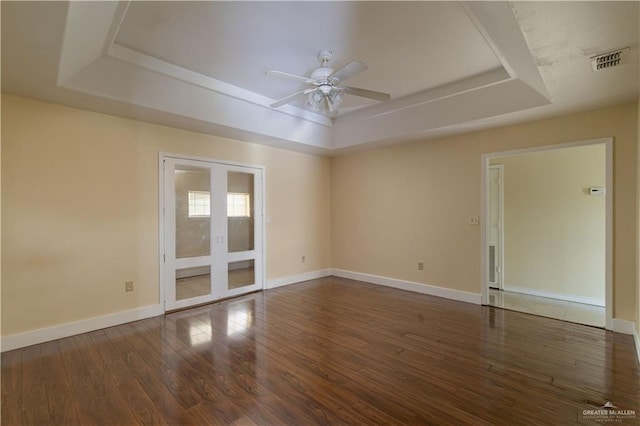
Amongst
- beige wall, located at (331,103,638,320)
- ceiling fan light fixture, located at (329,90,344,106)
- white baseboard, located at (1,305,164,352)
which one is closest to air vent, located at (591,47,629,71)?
beige wall, located at (331,103,638,320)

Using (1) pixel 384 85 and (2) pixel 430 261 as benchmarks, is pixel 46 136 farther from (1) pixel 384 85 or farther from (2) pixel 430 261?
(2) pixel 430 261

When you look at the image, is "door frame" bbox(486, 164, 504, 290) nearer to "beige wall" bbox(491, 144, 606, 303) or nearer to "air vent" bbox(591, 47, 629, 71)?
"beige wall" bbox(491, 144, 606, 303)

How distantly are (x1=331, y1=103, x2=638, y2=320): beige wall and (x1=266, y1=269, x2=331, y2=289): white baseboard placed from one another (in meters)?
0.42

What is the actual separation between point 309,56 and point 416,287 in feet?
13.2

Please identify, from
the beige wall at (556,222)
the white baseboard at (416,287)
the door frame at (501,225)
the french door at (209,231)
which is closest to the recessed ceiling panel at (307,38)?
the french door at (209,231)

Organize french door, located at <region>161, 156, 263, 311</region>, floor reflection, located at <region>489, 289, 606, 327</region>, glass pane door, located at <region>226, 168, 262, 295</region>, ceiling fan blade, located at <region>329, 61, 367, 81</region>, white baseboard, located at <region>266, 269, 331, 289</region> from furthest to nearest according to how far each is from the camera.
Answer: white baseboard, located at <region>266, 269, 331, 289</region>, glass pane door, located at <region>226, 168, 262, 295</region>, french door, located at <region>161, 156, 263, 311</region>, floor reflection, located at <region>489, 289, 606, 327</region>, ceiling fan blade, located at <region>329, 61, 367, 81</region>

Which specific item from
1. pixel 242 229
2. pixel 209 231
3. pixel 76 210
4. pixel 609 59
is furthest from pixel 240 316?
pixel 609 59

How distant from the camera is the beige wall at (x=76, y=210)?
304 centimetres

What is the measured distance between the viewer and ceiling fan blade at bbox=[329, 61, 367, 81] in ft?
8.43

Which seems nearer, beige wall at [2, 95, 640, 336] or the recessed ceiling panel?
the recessed ceiling panel

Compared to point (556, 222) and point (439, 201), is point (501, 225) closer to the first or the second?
point (556, 222)

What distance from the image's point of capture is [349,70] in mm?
2693

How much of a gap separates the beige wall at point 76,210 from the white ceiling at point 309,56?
0.93 ft

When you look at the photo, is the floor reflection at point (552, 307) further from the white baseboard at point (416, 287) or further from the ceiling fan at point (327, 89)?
the ceiling fan at point (327, 89)
